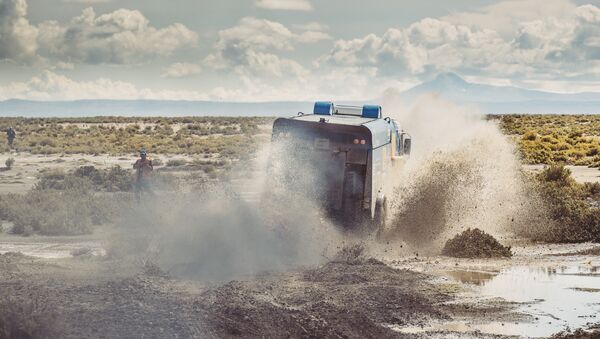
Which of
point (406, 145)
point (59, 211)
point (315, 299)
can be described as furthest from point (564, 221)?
point (59, 211)

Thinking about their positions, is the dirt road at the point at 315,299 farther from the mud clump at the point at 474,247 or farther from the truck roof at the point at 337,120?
the truck roof at the point at 337,120

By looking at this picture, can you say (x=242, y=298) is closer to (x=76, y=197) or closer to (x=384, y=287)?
(x=384, y=287)

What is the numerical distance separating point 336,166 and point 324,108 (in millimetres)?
3244

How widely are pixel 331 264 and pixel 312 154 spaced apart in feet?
7.56

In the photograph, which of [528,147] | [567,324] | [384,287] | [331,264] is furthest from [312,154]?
[528,147]

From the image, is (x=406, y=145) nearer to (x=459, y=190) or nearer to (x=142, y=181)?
(x=459, y=190)

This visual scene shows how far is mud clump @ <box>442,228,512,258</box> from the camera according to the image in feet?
58.4

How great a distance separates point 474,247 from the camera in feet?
58.8

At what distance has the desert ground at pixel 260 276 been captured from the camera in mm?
10789

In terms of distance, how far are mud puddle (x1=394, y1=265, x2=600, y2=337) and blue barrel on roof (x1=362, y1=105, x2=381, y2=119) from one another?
4680 mm

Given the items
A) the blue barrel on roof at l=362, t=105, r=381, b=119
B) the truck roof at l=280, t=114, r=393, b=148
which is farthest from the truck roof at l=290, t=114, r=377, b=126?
the blue barrel on roof at l=362, t=105, r=381, b=119

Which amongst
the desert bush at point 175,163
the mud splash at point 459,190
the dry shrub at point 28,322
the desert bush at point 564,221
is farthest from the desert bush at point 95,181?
the dry shrub at point 28,322

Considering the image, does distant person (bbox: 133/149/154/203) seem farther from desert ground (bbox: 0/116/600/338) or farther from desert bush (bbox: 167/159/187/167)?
desert bush (bbox: 167/159/187/167)

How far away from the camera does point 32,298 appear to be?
1127cm
